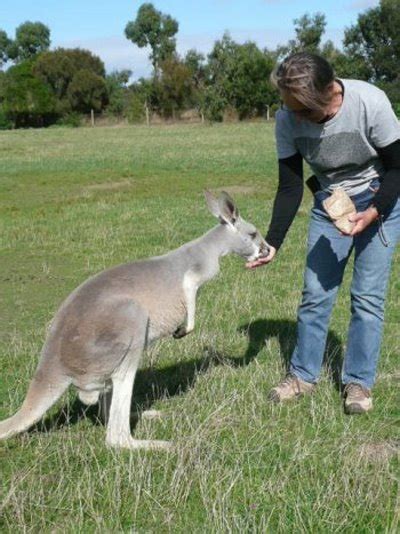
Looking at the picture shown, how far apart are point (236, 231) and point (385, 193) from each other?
3.09 ft

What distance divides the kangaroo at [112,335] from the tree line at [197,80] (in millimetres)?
45037

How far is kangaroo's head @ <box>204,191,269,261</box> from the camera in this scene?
4641 mm

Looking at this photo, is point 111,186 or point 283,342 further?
point 111,186

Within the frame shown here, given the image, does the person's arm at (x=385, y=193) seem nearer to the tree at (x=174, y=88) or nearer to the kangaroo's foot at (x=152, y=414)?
the kangaroo's foot at (x=152, y=414)

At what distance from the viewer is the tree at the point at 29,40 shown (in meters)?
95.1

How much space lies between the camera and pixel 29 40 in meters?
95.9

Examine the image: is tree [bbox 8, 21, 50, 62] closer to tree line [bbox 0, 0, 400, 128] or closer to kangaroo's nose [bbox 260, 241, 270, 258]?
tree line [bbox 0, 0, 400, 128]

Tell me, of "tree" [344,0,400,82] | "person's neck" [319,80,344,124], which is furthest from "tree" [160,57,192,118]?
"person's neck" [319,80,344,124]

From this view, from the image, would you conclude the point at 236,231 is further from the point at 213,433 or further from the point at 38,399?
the point at 38,399

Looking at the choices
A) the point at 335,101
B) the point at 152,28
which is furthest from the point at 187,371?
the point at 152,28

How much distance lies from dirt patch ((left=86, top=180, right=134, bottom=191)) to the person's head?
12852 millimetres

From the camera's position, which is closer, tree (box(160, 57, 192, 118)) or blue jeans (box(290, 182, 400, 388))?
blue jeans (box(290, 182, 400, 388))

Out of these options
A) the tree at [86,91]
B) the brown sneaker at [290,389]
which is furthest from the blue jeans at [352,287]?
the tree at [86,91]

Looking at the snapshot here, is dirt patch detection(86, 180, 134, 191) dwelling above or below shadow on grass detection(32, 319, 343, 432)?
below
